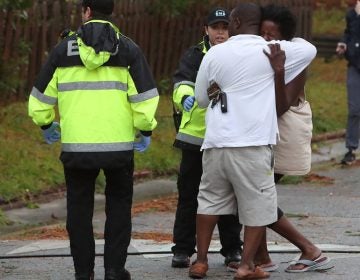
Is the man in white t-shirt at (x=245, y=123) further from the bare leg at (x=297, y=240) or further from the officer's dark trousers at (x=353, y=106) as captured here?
the officer's dark trousers at (x=353, y=106)

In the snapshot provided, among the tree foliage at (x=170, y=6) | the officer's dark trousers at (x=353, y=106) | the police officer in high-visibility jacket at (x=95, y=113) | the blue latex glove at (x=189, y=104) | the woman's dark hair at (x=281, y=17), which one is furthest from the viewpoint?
the tree foliage at (x=170, y=6)

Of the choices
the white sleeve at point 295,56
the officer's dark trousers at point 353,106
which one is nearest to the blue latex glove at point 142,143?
the white sleeve at point 295,56

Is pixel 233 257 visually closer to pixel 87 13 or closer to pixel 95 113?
pixel 95 113

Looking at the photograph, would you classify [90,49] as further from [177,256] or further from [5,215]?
[5,215]

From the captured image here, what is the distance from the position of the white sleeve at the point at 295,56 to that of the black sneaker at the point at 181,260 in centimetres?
141

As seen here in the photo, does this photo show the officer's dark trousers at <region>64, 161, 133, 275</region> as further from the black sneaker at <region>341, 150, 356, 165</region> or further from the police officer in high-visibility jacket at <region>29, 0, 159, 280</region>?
the black sneaker at <region>341, 150, 356, 165</region>

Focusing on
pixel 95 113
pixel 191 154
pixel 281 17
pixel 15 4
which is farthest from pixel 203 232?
pixel 15 4

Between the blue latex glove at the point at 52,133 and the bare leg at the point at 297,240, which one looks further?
the bare leg at the point at 297,240

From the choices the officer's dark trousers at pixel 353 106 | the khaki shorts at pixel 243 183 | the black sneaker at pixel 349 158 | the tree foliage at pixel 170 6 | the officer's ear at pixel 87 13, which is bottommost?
the black sneaker at pixel 349 158

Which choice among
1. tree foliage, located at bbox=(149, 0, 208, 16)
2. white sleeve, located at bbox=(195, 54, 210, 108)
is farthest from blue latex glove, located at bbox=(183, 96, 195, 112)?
tree foliage, located at bbox=(149, 0, 208, 16)

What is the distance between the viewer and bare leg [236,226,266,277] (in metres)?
7.10

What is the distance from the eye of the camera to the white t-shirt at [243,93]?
7.00 m

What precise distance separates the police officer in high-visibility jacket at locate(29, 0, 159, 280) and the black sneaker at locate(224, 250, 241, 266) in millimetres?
903

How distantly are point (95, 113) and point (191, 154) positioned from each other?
1.01 meters
